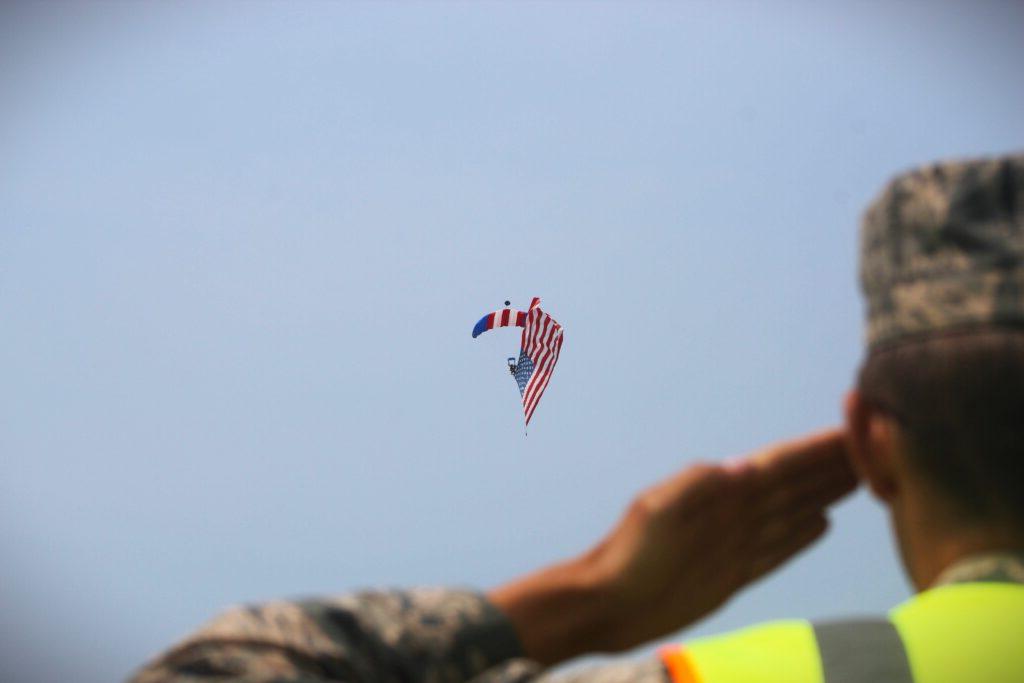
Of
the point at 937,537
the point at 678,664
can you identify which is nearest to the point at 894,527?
the point at 937,537

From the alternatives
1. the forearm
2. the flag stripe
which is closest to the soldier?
the forearm

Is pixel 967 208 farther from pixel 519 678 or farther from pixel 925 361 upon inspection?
pixel 519 678

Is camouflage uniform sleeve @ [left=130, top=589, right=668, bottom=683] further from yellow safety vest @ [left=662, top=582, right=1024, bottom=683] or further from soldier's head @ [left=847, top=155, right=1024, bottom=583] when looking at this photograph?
soldier's head @ [left=847, top=155, right=1024, bottom=583]

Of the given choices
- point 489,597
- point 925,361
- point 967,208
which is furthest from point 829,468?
point 489,597

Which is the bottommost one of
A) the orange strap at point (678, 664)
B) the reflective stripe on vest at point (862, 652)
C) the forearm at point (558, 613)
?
the reflective stripe on vest at point (862, 652)

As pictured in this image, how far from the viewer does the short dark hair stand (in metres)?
2.14

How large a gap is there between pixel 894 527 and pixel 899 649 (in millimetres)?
335

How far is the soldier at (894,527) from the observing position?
1909 millimetres

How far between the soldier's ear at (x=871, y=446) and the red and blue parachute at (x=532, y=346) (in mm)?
25956

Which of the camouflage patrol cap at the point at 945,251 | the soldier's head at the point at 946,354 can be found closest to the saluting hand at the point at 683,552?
the soldier's head at the point at 946,354

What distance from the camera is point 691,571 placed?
2.10m

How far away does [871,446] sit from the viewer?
2.36m

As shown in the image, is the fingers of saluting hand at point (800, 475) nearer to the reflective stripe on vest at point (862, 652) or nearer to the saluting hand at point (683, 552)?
the saluting hand at point (683, 552)

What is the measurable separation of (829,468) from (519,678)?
824mm
